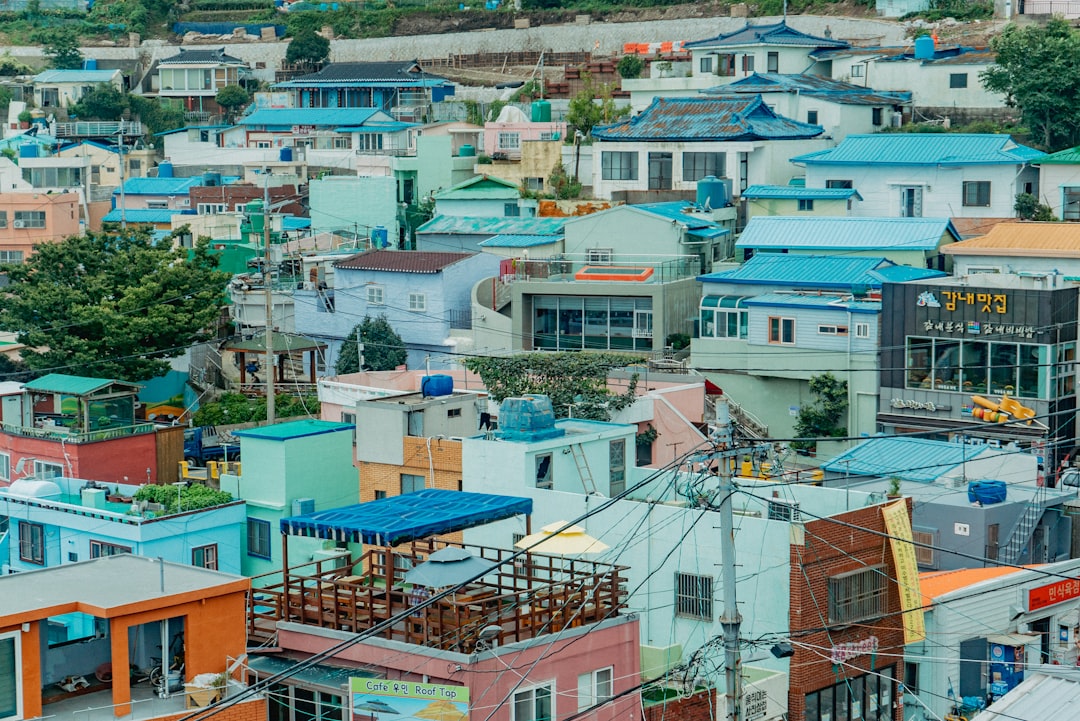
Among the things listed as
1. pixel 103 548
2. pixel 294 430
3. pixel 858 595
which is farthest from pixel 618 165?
pixel 858 595

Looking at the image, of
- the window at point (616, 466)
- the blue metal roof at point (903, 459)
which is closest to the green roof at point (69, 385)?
the window at point (616, 466)

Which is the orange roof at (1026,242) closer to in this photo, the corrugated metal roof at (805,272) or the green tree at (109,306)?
the corrugated metal roof at (805,272)

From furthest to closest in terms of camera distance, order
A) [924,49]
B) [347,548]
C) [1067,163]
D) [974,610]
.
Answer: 1. [924,49]
2. [1067,163]
3. [347,548]
4. [974,610]

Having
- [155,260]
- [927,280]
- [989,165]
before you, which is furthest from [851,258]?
[155,260]

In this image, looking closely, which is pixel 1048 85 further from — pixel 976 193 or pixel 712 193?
pixel 712 193

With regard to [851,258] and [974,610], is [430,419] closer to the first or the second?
[974,610]

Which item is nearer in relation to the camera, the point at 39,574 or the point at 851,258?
the point at 39,574

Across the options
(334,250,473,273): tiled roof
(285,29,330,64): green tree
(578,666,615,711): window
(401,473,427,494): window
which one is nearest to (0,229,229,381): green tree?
(334,250,473,273): tiled roof
